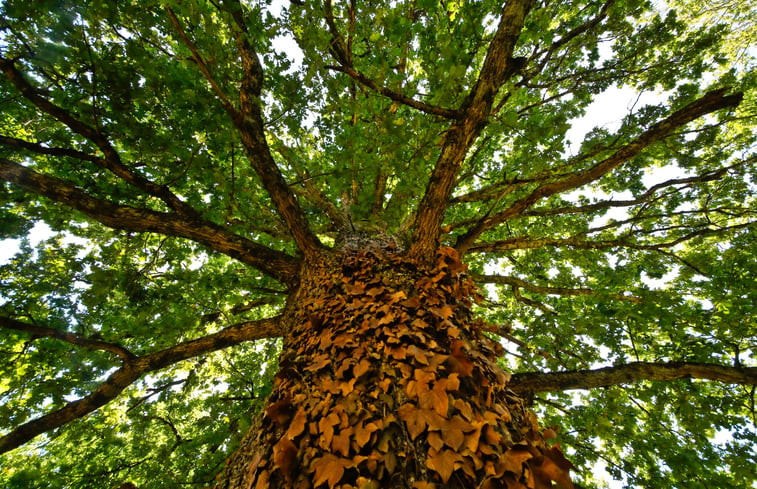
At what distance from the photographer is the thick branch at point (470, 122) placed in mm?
2406

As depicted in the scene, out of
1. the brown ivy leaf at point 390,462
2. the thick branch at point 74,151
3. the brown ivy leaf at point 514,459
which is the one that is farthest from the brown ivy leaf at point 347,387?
the thick branch at point 74,151

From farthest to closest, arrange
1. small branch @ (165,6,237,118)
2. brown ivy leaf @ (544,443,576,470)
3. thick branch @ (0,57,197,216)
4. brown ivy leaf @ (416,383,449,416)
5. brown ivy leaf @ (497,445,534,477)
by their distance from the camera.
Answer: thick branch @ (0,57,197,216)
small branch @ (165,6,237,118)
brown ivy leaf @ (416,383,449,416)
brown ivy leaf @ (544,443,576,470)
brown ivy leaf @ (497,445,534,477)

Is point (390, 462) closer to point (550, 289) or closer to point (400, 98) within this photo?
point (400, 98)

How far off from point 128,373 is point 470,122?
414 cm

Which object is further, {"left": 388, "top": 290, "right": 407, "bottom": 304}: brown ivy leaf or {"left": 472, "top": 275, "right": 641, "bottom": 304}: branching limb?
{"left": 472, "top": 275, "right": 641, "bottom": 304}: branching limb

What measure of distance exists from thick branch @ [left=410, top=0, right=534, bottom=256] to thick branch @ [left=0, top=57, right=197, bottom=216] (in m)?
2.54

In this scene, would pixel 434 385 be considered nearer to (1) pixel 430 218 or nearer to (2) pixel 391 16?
(1) pixel 430 218

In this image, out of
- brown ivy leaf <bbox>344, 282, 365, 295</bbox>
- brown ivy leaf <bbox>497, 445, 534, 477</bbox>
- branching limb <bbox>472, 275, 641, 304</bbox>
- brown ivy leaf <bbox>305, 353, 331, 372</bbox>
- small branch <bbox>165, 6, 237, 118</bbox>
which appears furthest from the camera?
branching limb <bbox>472, 275, 641, 304</bbox>

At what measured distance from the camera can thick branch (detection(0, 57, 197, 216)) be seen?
7.15 ft

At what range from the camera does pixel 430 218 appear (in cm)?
282

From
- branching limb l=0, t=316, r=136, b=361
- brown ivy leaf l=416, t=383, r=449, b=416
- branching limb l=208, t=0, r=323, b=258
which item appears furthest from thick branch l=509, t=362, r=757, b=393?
branching limb l=0, t=316, r=136, b=361

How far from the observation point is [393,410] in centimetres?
136

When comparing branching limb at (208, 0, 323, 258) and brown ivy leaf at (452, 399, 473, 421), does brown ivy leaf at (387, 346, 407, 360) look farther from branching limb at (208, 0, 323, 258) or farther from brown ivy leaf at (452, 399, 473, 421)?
branching limb at (208, 0, 323, 258)

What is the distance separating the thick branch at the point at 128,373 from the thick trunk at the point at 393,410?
1134mm
